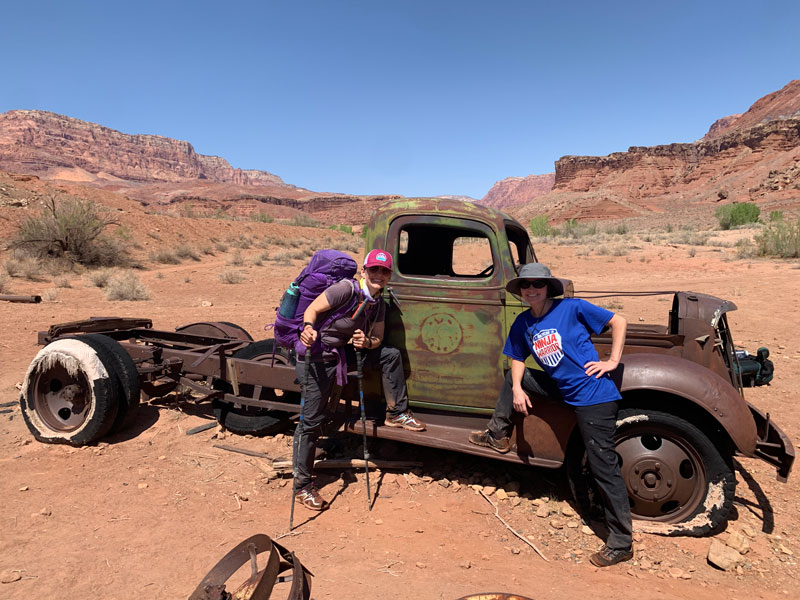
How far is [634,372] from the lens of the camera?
3064 mm

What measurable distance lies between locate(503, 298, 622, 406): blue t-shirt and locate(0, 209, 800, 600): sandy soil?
1132 millimetres

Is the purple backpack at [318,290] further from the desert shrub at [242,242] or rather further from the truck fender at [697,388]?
the desert shrub at [242,242]

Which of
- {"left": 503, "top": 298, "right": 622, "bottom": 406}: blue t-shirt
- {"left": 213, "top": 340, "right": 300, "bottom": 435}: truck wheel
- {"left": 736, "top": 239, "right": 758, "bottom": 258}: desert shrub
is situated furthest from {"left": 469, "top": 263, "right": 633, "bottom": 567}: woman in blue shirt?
{"left": 736, "top": 239, "right": 758, "bottom": 258}: desert shrub

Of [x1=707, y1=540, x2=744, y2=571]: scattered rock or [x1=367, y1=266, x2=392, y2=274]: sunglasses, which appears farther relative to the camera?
[x1=367, y1=266, x2=392, y2=274]: sunglasses

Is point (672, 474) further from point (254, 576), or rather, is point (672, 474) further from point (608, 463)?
point (254, 576)

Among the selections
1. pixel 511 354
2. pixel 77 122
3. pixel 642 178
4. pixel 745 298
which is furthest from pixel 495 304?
pixel 77 122

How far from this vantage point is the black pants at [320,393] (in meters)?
3.40

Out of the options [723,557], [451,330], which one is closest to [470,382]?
[451,330]

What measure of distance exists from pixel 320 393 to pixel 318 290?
774mm

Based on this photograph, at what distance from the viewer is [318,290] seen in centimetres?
332

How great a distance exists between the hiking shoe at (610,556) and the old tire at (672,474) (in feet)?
1.08

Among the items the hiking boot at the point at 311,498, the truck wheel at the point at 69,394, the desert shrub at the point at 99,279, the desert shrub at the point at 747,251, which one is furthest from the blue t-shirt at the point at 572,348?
the desert shrub at the point at 747,251

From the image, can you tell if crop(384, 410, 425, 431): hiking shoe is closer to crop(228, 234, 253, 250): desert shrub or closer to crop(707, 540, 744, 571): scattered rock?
crop(707, 540, 744, 571): scattered rock

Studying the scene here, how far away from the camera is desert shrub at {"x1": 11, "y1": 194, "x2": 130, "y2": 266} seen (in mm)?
17094
